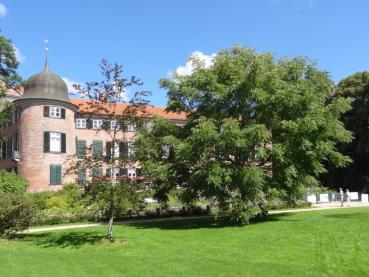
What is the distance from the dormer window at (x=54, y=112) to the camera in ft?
146

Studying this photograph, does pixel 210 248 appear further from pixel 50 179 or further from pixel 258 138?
pixel 50 179

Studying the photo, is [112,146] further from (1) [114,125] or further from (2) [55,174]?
(2) [55,174]

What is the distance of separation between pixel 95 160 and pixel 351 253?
29.1ft

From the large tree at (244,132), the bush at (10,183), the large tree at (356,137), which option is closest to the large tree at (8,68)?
the bush at (10,183)

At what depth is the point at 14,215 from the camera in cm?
1953

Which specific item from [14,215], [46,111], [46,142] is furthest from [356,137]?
[14,215]

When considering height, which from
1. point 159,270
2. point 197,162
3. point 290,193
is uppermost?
point 197,162

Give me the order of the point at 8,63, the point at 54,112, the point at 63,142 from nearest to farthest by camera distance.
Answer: the point at 8,63
the point at 54,112
the point at 63,142

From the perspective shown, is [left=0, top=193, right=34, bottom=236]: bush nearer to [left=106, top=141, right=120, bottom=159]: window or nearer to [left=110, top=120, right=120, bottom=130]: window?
[left=106, top=141, right=120, bottom=159]: window

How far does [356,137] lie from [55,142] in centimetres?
2926

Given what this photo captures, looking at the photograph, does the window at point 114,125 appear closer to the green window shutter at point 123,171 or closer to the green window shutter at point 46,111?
the green window shutter at point 123,171

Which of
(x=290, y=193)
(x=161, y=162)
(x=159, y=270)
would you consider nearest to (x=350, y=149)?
(x=290, y=193)

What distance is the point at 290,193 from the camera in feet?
81.7

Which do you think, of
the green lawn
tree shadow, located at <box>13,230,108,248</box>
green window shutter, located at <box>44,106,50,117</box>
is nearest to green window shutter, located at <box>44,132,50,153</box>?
green window shutter, located at <box>44,106,50,117</box>
